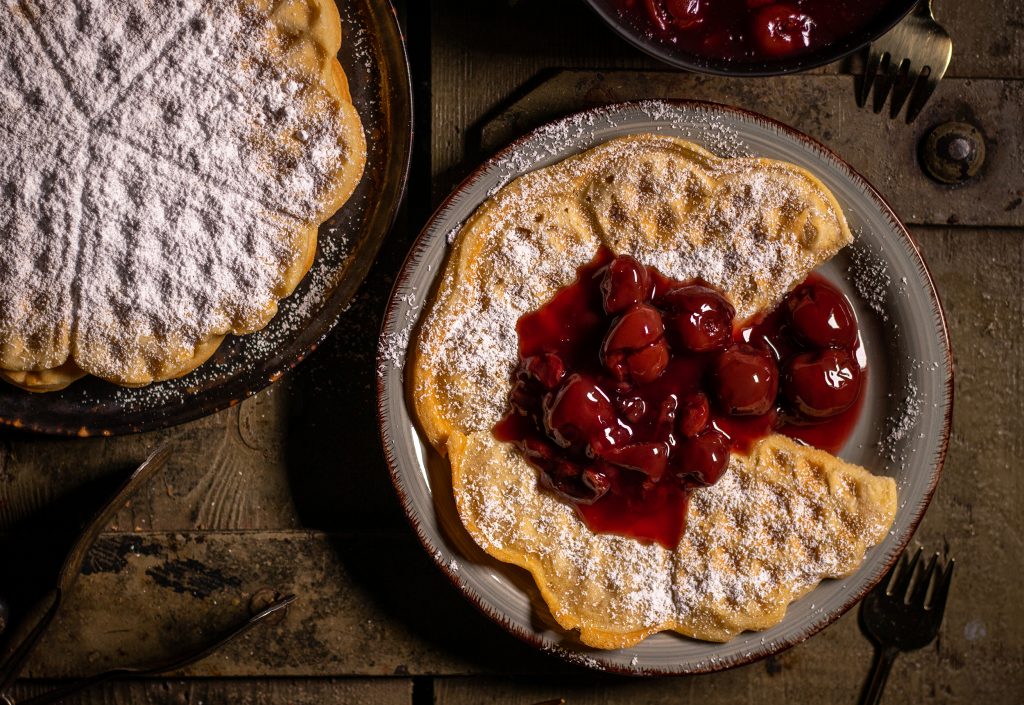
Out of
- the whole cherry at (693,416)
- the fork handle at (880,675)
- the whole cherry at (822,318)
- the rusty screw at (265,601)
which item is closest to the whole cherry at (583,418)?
the whole cherry at (693,416)

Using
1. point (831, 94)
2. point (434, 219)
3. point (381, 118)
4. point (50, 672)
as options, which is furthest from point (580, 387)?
point (50, 672)

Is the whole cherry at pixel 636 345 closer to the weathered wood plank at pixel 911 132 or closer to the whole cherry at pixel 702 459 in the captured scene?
the whole cherry at pixel 702 459

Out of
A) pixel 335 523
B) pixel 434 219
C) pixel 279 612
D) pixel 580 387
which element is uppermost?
pixel 434 219

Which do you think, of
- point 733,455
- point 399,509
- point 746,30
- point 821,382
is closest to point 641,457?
point 733,455

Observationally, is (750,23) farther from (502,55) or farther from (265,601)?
(265,601)

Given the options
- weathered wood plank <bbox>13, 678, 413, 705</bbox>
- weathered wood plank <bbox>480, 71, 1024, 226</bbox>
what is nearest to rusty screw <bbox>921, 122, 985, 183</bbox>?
weathered wood plank <bbox>480, 71, 1024, 226</bbox>

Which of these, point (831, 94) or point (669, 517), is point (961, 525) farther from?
point (831, 94)
